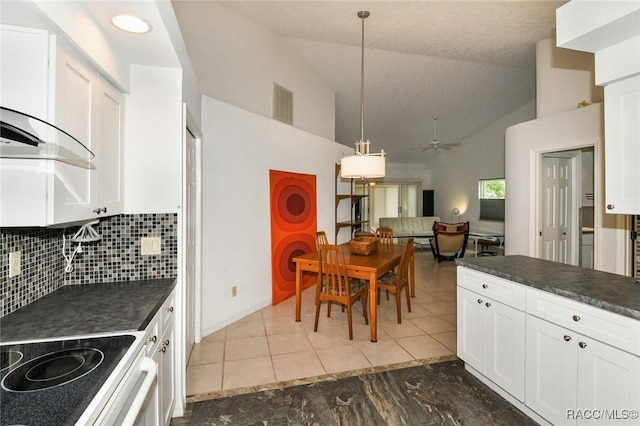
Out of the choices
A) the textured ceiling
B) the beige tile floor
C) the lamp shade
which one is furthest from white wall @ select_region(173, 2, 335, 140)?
the beige tile floor

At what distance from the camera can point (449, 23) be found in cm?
364

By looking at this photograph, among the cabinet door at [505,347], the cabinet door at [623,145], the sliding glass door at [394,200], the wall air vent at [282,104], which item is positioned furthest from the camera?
the sliding glass door at [394,200]

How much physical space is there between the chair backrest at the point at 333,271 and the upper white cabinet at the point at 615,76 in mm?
2027

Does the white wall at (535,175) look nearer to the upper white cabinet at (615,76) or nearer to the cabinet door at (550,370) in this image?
the upper white cabinet at (615,76)

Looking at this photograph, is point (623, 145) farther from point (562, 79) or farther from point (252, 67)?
point (252, 67)

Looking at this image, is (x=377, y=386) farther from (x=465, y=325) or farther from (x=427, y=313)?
(x=427, y=313)

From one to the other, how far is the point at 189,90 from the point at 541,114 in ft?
14.4

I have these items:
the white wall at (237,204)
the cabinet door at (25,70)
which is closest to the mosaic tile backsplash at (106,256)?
the cabinet door at (25,70)

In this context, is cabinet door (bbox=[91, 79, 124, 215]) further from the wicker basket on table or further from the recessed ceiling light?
the wicker basket on table

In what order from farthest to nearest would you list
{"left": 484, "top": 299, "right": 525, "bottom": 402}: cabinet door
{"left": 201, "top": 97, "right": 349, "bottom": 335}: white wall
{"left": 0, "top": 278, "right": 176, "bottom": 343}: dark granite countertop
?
{"left": 201, "top": 97, "right": 349, "bottom": 335}: white wall
{"left": 484, "top": 299, "right": 525, "bottom": 402}: cabinet door
{"left": 0, "top": 278, "right": 176, "bottom": 343}: dark granite countertop

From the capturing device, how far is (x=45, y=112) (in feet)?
3.91

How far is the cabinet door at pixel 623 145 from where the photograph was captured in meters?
1.80

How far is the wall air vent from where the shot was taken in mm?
4365

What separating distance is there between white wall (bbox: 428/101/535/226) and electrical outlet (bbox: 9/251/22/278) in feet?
28.4
